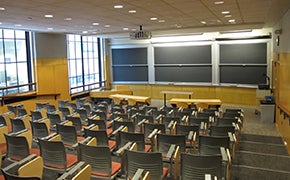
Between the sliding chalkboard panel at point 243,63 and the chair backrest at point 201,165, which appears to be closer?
the chair backrest at point 201,165

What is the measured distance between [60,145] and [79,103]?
20.2 ft

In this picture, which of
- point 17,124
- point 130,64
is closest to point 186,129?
point 17,124

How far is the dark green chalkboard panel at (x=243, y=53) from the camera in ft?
42.2

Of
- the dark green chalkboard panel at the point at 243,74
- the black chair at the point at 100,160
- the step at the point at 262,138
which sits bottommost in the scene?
the step at the point at 262,138

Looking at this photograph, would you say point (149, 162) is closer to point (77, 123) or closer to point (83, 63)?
point (77, 123)

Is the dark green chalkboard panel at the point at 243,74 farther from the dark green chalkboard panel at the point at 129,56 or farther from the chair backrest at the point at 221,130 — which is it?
the chair backrest at the point at 221,130

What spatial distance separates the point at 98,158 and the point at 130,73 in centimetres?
1246

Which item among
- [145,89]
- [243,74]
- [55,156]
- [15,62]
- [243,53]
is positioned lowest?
Result: [55,156]

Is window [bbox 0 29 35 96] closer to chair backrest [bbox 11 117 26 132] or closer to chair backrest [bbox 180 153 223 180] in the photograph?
chair backrest [bbox 11 117 26 132]

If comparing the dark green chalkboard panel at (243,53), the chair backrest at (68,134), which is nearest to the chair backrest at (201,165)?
the chair backrest at (68,134)

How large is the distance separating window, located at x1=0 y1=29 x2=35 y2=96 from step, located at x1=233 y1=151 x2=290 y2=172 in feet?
28.5

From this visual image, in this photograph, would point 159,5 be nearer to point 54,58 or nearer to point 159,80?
point 54,58

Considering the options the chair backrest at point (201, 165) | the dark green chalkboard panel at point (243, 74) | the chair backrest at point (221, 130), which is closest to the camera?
the chair backrest at point (201, 165)

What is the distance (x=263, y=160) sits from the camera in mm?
6215
